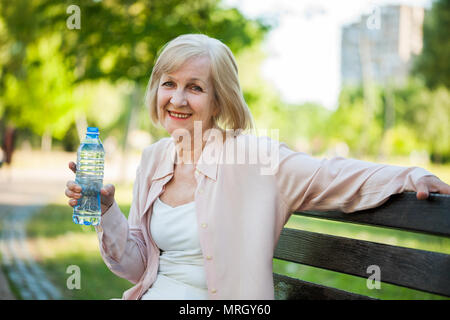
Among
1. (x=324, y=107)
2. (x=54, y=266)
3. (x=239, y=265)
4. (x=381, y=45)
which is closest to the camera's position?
(x=239, y=265)

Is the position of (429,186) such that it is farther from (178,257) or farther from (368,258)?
(178,257)

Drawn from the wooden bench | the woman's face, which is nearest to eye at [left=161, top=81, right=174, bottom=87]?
the woman's face

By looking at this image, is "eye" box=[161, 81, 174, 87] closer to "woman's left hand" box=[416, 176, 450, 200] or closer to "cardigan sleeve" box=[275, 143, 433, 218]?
"cardigan sleeve" box=[275, 143, 433, 218]

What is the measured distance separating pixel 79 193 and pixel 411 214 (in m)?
1.41

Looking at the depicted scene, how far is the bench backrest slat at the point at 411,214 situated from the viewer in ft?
6.52

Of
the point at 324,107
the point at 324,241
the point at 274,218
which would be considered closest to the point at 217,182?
the point at 274,218

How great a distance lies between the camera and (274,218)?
7.72 feet

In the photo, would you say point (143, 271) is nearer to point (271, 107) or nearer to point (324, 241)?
point (324, 241)

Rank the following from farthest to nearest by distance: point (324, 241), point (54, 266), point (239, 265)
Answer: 1. point (54, 266)
2. point (324, 241)
3. point (239, 265)

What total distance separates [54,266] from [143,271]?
4.43 m

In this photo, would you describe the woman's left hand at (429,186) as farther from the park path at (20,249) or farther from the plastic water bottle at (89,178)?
the park path at (20,249)

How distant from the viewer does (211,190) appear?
2488mm

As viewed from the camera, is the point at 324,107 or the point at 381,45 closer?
the point at 381,45
